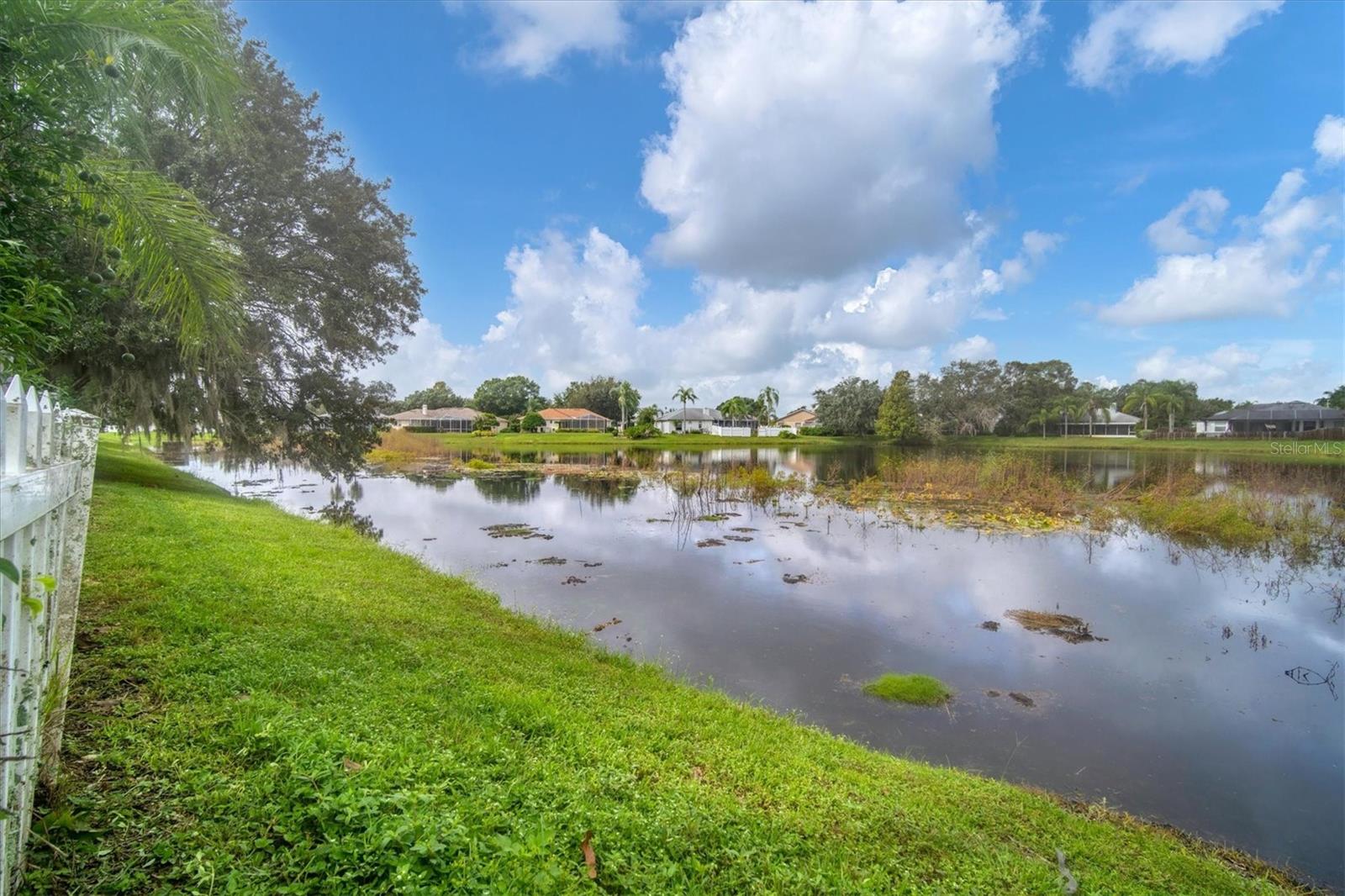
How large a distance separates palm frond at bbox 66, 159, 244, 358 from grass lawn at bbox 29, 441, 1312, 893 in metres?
2.21

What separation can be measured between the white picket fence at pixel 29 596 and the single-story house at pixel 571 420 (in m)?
73.2

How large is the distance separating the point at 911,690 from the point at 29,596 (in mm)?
7261

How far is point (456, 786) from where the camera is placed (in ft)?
9.61

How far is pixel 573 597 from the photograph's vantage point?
1010 cm

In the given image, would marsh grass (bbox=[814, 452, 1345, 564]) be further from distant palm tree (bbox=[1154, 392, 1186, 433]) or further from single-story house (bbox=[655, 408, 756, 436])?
single-story house (bbox=[655, 408, 756, 436])

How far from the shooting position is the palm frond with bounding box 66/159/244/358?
3.56 meters

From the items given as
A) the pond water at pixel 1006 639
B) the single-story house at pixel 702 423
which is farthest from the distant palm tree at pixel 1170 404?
the pond water at pixel 1006 639

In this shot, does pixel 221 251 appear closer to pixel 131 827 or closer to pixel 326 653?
pixel 326 653

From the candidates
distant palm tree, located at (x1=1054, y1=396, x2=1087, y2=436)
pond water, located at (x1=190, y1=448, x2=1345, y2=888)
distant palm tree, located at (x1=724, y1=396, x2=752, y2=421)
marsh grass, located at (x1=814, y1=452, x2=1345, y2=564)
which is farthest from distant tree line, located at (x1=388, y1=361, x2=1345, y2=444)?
pond water, located at (x1=190, y1=448, x2=1345, y2=888)

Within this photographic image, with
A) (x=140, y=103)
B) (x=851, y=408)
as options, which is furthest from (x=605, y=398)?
(x=140, y=103)

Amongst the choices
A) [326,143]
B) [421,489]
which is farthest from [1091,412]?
[326,143]

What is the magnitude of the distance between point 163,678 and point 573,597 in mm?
6816

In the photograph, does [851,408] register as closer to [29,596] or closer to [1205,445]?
[1205,445]

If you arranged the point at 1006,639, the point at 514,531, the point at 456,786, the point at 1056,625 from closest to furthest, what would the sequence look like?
the point at 456,786 → the point at 1006,639 → the point at 1056,625 → the point at 514,531
